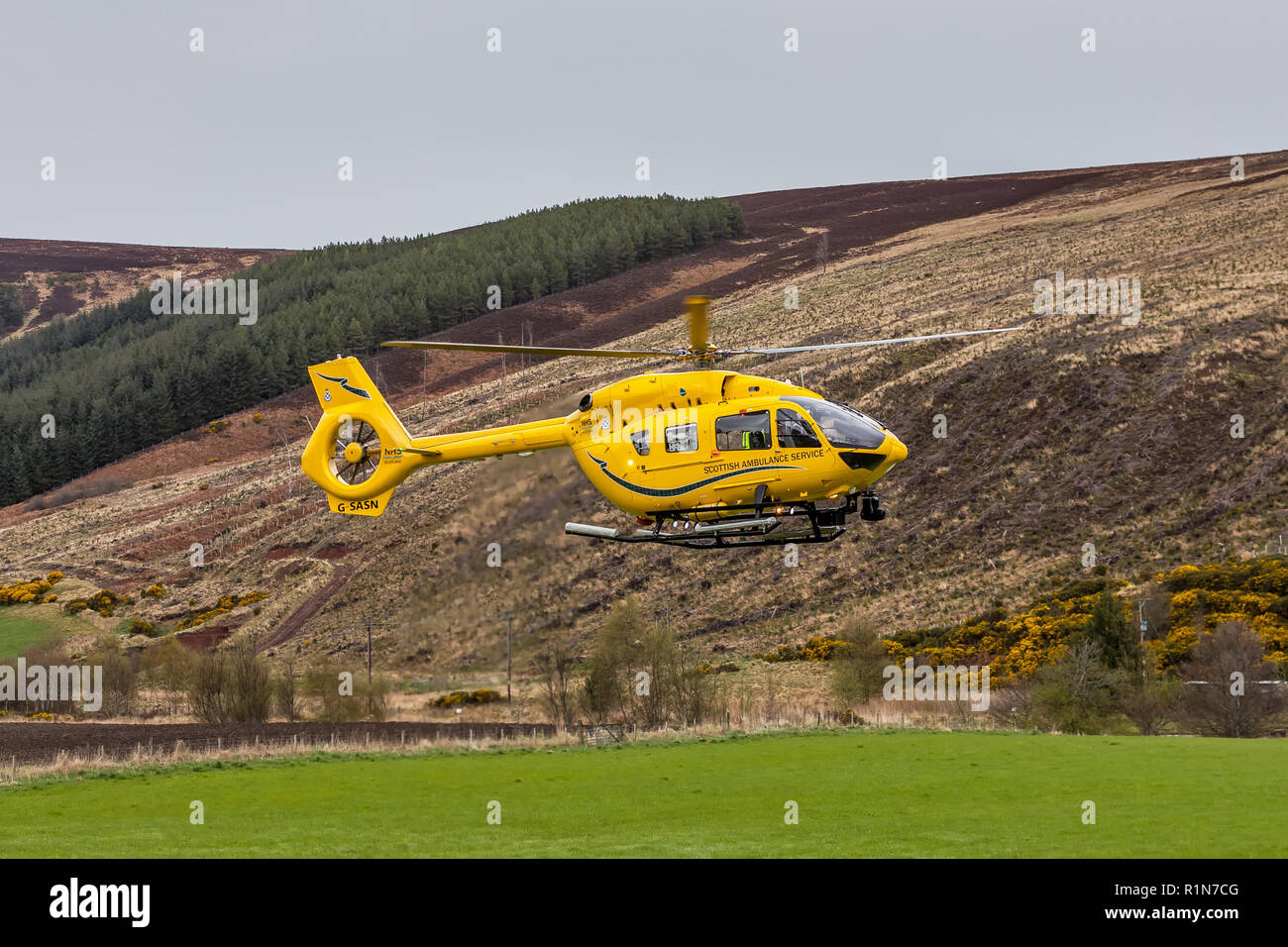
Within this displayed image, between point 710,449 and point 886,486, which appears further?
point 886,486

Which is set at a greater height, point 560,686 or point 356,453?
point 356,453

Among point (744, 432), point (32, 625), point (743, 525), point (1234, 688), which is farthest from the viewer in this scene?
point (32, 625)

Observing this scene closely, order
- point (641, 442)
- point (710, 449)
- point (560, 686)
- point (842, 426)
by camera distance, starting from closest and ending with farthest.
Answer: point (842, 426)
point (710, 449)
point (641, 442)
point (560, 686)

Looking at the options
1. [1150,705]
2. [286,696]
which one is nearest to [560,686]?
[286,696]

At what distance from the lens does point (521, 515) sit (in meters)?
34.2

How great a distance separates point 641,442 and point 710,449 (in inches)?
73.3

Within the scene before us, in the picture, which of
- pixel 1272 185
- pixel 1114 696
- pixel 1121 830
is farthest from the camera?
pixel 1272 185

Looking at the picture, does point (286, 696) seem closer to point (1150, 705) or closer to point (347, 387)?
point (347, 387)

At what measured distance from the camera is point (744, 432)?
29.5 m

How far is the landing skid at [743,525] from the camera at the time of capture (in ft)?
95.9

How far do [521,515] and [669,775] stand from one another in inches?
612

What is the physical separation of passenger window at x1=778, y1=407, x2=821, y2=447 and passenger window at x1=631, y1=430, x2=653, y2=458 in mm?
3218
